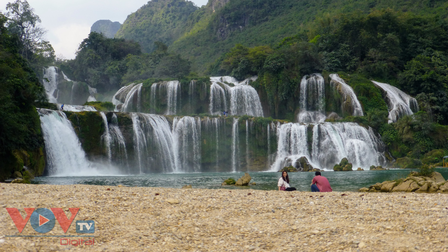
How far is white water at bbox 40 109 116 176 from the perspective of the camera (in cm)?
2462

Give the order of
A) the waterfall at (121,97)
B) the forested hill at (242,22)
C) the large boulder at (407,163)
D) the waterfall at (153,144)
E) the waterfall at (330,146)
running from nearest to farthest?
the large boulder at (407,163), the waterfall at (153,144), the waterfall at (330,146), the waterfall at (121,97), the forested hill at (242,22)

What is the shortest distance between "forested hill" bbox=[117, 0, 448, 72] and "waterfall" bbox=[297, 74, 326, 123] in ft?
82.1

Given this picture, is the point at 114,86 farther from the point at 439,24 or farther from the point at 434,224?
the point at 434,224

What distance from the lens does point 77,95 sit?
5122 centimetres

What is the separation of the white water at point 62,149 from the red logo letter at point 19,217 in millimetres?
19427

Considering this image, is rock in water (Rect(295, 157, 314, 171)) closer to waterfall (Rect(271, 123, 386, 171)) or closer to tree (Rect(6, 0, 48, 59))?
waterfall (Rect(271, 123, 386, 171))

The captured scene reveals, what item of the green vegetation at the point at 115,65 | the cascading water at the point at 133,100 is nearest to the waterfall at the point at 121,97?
the cascading water at the point at 133,100

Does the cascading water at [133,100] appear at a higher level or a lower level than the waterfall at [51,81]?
lower

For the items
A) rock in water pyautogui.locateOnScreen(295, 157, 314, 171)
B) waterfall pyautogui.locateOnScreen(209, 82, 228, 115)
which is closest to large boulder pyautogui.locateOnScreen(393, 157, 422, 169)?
rock in water pyautogui.locateOnScreen(295, 157, 314, 171)

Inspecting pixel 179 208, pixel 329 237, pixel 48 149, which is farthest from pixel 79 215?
pixel 48 149

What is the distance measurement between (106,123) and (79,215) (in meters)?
23.8

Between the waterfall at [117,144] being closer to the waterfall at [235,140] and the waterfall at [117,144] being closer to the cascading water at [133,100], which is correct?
the waterfall at [235,140]

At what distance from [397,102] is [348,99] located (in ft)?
17.0

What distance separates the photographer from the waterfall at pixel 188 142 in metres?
33.0
